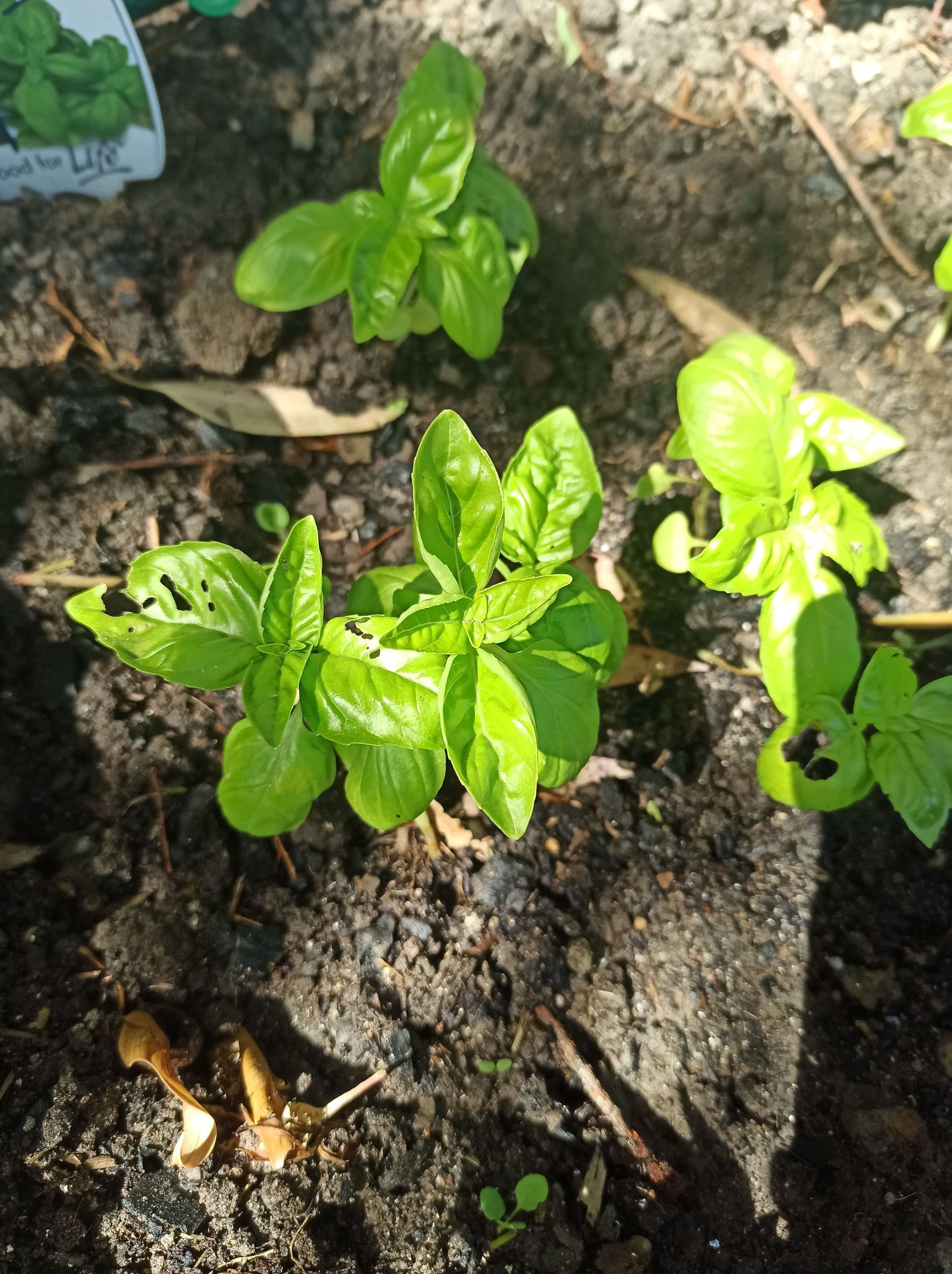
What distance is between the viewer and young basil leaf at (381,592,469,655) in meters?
1.34

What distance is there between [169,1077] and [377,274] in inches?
67.5

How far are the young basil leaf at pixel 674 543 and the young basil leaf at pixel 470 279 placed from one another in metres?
0.62

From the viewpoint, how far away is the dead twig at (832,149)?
2324 mm

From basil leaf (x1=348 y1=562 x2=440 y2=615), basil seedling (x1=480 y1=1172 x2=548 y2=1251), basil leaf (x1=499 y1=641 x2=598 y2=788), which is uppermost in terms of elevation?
basil leaf (x1=348 y1=562 x2=440 y2=615)

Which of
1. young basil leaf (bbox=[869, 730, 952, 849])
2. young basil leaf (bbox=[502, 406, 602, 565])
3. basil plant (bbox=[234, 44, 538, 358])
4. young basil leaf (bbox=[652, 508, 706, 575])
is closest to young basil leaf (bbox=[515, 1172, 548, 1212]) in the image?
young basil leaf (bbox=[869, 730, 952, 849])

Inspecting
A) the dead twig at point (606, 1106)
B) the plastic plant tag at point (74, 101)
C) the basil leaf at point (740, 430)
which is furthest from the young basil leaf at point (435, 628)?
the plastic plant tag at point (74, 101)

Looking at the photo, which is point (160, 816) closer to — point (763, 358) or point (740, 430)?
point (740, 430)

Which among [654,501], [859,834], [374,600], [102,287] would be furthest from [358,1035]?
[102,287]

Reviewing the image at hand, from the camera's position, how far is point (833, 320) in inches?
91.4

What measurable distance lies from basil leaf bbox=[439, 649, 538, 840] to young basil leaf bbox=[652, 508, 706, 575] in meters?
0.76

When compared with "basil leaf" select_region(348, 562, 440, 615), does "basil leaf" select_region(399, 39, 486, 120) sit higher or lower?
higher

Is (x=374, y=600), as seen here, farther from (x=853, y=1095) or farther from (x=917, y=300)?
(x=917, y=300)

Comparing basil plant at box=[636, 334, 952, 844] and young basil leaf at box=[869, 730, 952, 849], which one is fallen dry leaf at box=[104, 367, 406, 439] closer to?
basil plant at box=[636, 334, 952, 844]

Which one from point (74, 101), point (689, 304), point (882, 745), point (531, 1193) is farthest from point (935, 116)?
point (531, 1193)
